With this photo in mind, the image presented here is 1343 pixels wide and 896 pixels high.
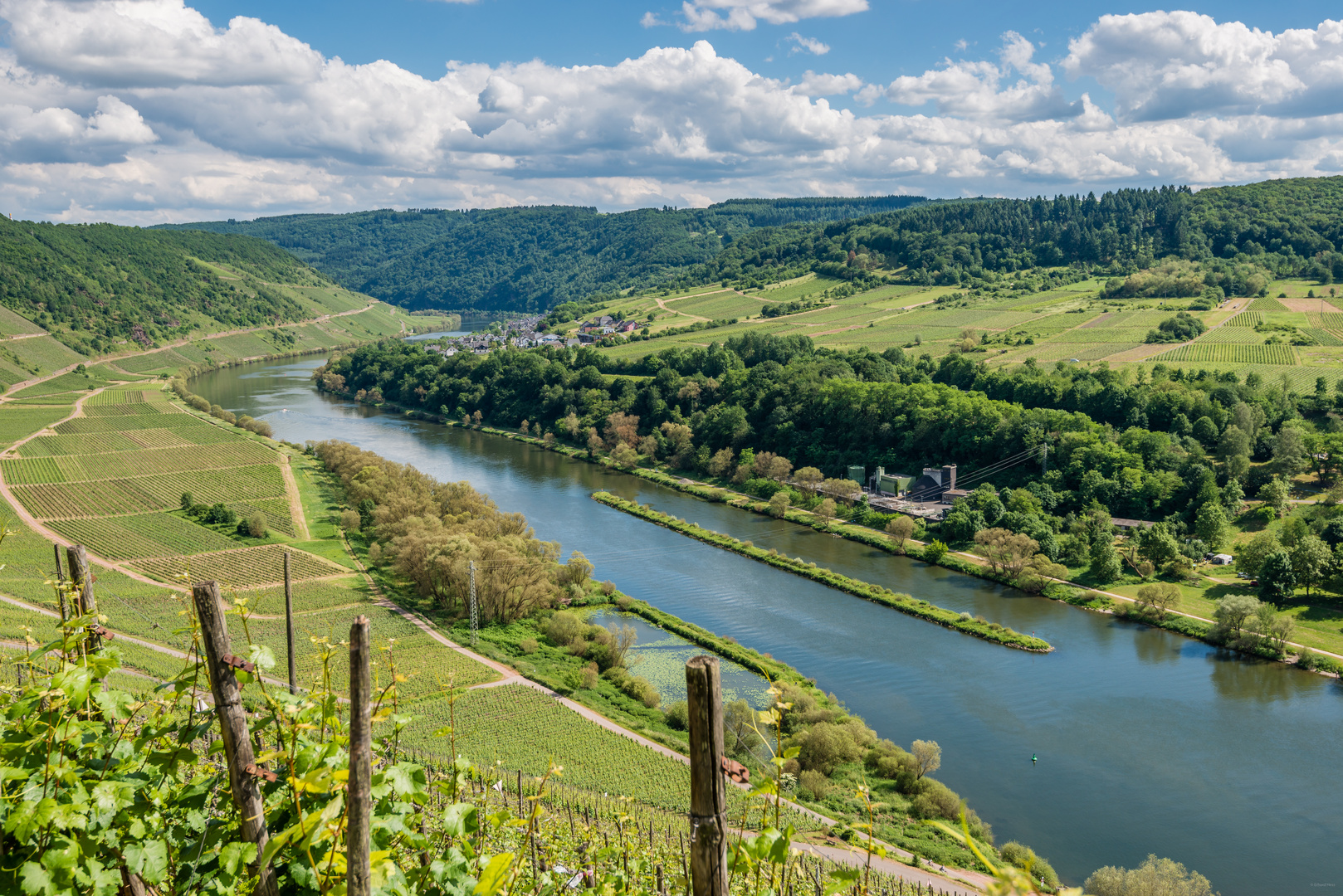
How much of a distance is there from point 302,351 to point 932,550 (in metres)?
97.5

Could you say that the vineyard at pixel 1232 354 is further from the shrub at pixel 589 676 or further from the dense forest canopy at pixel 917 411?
the shrub at pixel 589 676

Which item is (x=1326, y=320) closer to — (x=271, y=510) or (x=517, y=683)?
(x=517, y=683)

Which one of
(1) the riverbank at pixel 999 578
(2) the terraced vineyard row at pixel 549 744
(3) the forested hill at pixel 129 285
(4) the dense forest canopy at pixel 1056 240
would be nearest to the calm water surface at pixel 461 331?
(3) the forested hill at pixel 129 285

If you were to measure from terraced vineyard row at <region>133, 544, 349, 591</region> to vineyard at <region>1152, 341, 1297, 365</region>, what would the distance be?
45.5m

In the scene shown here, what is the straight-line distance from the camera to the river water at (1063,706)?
16641mm

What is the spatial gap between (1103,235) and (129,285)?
355 feet

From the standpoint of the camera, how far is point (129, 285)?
102m

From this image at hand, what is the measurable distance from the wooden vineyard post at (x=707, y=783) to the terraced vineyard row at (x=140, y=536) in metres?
36.3

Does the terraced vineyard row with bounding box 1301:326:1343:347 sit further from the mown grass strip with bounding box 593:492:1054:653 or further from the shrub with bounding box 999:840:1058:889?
the shrub with bounding box 999:840:1058:889

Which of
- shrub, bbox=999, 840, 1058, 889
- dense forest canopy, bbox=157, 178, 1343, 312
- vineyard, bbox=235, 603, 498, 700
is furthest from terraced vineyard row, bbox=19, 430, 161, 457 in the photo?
dense forest canopy, bbox=157, 178, 1343, 312

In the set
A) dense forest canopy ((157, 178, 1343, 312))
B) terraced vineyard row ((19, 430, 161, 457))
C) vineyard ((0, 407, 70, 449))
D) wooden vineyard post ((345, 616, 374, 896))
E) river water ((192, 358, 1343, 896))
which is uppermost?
dense forest canopy ((157, 178, 1343, 312))

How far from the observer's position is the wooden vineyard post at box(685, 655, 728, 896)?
2.15m

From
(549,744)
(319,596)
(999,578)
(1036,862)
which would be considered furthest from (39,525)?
(1036,862)

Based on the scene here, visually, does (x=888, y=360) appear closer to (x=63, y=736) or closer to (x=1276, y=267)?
(x=1276, y=267)
